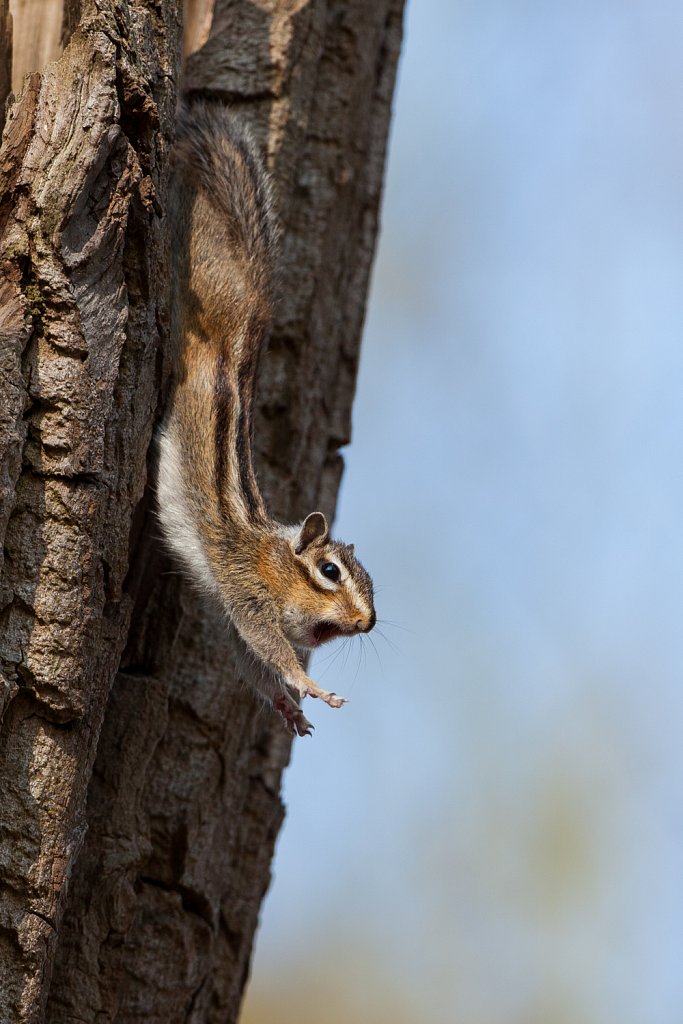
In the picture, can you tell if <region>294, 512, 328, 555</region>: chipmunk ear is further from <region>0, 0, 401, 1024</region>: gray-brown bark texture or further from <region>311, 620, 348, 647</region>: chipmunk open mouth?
<region>0, 0, 401, 1024</region>: gray-brown bark texture

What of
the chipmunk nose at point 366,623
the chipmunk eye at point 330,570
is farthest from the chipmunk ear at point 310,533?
the chipmunk nose at point 366,623

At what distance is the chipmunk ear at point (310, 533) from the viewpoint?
3.99m

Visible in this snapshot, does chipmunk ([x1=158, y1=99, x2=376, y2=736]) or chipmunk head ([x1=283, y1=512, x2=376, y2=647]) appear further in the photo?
chipmunk head ([x1=283, y1=512, x2=376, y2=647])

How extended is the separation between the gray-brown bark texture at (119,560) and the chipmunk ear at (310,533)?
38 centimetres

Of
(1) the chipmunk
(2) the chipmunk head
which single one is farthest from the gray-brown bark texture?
(2) the chipmunk head

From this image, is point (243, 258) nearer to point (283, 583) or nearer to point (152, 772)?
point (283, 583)

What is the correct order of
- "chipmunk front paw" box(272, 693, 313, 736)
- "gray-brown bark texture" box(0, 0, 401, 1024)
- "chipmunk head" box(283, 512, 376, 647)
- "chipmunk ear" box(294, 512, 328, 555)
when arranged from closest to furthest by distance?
"gray-brown bark texture" box(0, 0, 401, 1024)
"chipmunk front paw" box(272, 693, 313, 736)
"chipmunk head" box(283, 512, 376, 647)
"chipmunk ear" box(294, 512, 328, 555)

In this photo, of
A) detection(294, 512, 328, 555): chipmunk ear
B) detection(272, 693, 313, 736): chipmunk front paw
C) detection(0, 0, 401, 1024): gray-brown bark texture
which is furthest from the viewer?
detection(294, 512, 328, 555): chipmunk ear

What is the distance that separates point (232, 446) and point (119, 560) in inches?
27.2

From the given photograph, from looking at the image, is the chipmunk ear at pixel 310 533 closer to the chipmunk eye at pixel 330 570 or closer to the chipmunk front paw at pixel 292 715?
the chipmunk eye at pixel 330 570

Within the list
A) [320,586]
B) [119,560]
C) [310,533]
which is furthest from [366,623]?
[119,560]

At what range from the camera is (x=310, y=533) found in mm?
4008

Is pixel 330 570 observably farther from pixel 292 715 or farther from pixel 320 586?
pixel 292 715

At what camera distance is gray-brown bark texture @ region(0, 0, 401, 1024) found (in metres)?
3.01
